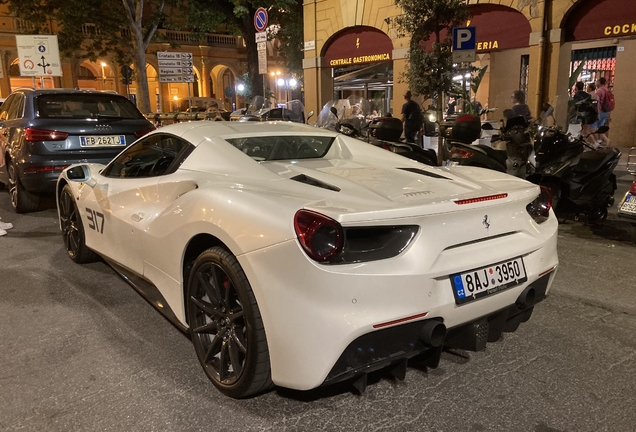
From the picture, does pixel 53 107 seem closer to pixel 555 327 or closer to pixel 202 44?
pixel 555 327

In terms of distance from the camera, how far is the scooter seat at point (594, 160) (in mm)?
6191

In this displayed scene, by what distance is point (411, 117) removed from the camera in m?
12.4

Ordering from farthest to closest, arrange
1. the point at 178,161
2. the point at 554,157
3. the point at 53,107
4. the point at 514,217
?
the point at 53,107 < the point at 554,157 < the point at 178,161 < the point at 514,217

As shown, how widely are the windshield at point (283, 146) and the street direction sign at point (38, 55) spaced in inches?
535

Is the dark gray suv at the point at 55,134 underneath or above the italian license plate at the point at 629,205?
above

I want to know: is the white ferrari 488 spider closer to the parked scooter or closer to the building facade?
the parked scooter

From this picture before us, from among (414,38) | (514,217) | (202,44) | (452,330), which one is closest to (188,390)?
(452,330)

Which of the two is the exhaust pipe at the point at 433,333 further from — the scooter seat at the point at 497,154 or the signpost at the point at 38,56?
the signpost at the point at 38,56

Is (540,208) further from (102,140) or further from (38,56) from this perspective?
(38,56)

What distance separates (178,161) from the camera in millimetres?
3312

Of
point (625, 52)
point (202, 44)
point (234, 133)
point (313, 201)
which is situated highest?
point (202, 44)

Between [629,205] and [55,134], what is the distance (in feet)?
21.8

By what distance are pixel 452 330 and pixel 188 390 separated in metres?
1.40

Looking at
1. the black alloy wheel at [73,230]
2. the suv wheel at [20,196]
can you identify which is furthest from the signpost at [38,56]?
the black alloy wheel at [73,230]
